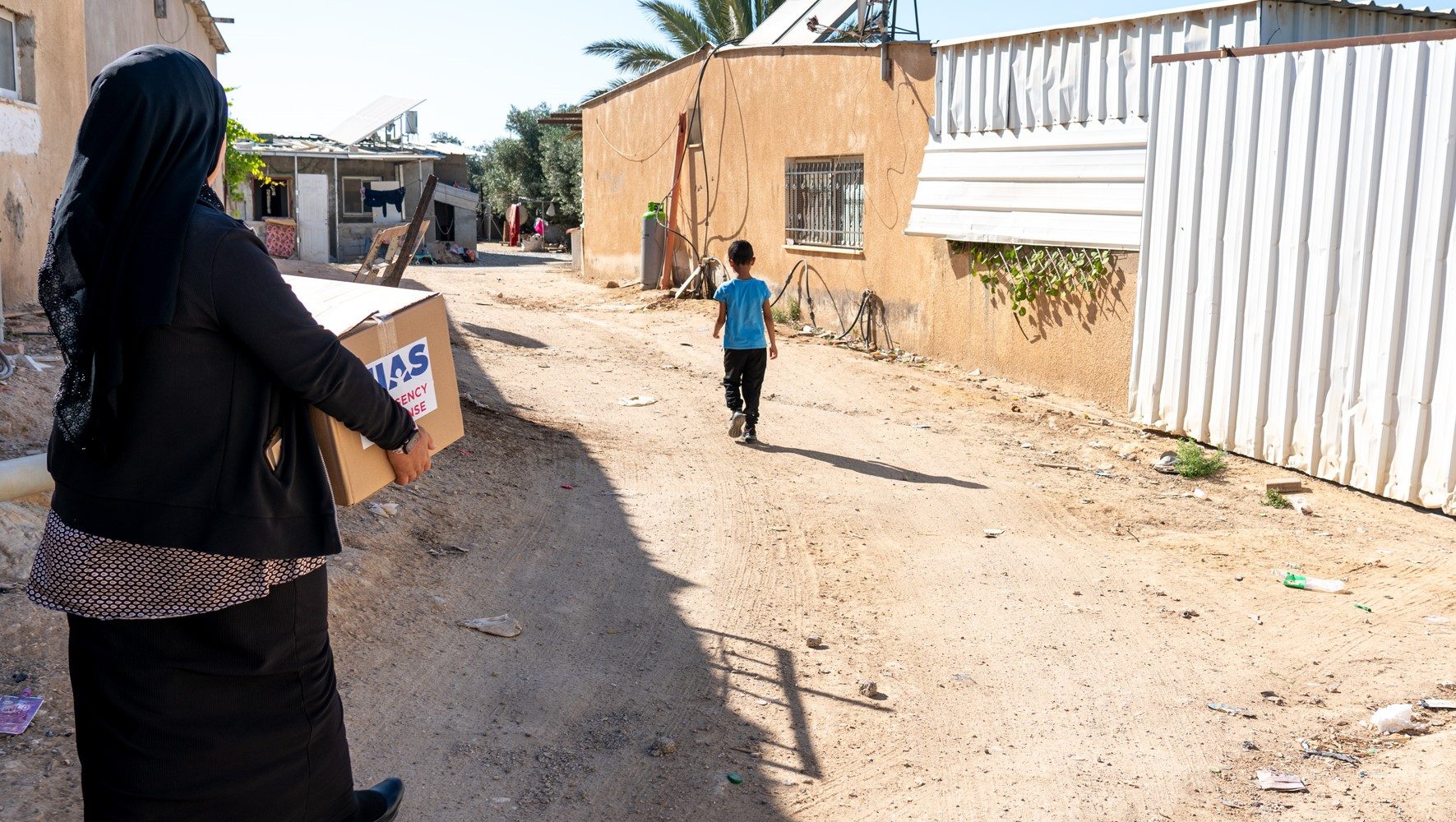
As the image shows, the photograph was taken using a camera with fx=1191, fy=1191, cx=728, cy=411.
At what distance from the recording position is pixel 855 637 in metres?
4.74

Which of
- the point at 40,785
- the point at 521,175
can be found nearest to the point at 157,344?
the point at 40,785

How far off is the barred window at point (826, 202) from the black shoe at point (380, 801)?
10785 millimetres

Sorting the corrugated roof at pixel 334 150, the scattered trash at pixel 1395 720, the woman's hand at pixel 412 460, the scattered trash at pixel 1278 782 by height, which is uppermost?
the corrugated roof at pixel 334 150

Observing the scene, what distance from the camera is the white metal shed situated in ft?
28.0

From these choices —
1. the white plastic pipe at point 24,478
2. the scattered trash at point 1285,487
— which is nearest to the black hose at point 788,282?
the scattered trash at point 1285,487

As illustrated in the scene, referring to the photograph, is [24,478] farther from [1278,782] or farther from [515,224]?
[515,224]

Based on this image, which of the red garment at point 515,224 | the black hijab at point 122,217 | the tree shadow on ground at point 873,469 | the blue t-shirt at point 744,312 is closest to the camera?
the black hijab at point 122,217

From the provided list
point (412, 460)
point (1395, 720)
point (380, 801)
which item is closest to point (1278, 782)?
point (1395, 720)

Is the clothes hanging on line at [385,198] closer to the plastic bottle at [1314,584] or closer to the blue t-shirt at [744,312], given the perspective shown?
the blue t-shirt at [744,312]

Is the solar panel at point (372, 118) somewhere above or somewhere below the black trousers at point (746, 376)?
above

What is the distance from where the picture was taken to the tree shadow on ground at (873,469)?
723cm

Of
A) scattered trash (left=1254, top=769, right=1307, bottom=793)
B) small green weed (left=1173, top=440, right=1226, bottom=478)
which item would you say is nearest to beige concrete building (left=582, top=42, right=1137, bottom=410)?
small green weed (left=1173, top=440, right=1226, bottom=478)

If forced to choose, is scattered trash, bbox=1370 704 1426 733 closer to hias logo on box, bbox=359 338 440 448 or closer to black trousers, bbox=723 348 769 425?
hias logo on box, bbox=359 338 440 448

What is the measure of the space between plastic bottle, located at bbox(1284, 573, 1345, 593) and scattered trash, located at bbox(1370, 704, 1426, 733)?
1.38 meters
